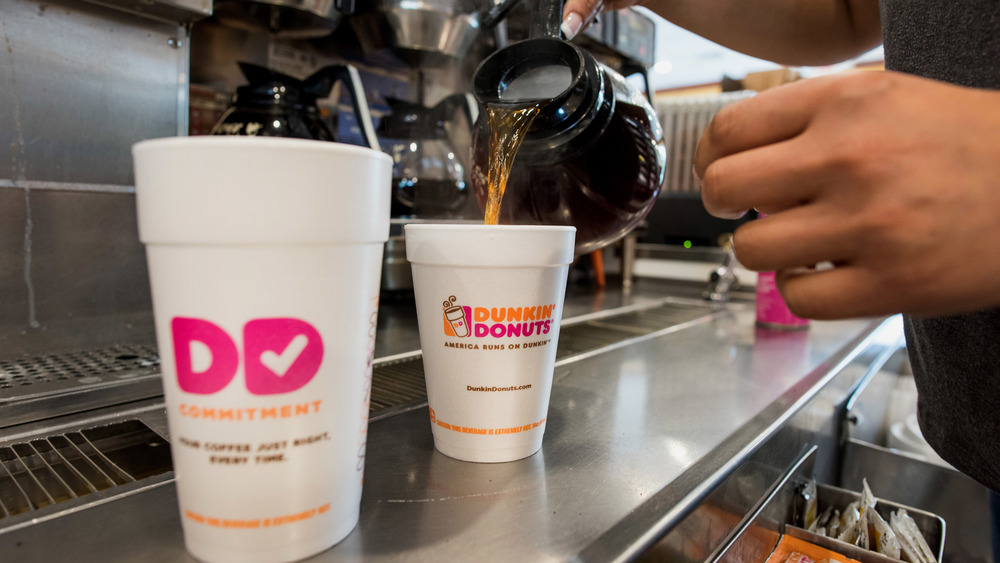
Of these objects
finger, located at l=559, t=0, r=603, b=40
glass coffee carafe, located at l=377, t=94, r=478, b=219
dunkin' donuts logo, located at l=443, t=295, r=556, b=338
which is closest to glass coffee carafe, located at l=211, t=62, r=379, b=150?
glass coffee carafe, located at l=377, t=94, r=478, b=219

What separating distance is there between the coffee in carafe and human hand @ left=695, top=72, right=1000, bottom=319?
0.21 metres

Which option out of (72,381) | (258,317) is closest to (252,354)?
(258,317)

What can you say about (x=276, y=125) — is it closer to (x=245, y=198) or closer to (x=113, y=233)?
(x=113, y=233)

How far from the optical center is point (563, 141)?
0.55m

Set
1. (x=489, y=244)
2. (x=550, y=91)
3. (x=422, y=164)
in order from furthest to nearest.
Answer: (x=422, y=164)
(x=550, y=91)
(x=489, y=244)


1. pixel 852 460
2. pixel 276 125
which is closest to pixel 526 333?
pixel 276 125

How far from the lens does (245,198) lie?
284 mm

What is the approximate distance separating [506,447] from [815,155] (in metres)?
0.31

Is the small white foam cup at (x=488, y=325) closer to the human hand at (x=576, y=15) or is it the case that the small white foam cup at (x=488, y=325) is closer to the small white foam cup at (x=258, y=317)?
the small white foam cup at (x=258, y=317)

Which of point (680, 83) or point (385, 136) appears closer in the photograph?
point (385, 136)

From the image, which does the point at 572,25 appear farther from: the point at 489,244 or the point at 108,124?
the point at 108,124

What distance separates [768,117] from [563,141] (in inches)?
10.3

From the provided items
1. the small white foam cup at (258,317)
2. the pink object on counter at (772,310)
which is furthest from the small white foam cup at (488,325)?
the pink object on counter at (772,310)

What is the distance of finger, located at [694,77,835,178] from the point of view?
0.98 feet
